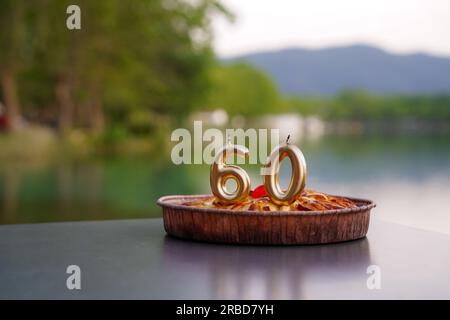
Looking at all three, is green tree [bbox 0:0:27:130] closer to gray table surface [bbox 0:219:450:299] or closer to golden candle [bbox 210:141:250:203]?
gray table surface [bbox 0:219:450:299]

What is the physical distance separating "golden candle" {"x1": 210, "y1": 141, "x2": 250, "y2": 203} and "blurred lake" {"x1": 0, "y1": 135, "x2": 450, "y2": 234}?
218 inches

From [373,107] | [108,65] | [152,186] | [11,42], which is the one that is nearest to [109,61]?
[108,65]

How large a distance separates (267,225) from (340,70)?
185 ft

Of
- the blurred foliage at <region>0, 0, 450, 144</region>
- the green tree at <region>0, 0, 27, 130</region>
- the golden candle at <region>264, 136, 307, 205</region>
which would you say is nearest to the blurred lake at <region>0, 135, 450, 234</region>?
the green tree at <region>0, 0, 27, 130</region>

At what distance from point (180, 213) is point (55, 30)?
18.0 metres

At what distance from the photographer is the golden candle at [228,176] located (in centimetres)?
352

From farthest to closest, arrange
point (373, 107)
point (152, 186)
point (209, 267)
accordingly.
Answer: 1. point (373, 107)
2. point (152, 186)
3. point (209, 267)

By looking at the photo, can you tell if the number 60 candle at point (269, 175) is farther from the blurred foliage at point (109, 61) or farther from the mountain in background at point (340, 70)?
the mountain in background at point (340, 70)

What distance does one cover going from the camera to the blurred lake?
11234mm

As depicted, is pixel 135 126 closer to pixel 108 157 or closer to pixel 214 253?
pixel 108 157

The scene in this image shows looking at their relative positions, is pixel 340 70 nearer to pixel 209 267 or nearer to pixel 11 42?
pixel 11 42

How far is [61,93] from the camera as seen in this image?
73.2ft

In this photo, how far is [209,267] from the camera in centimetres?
301

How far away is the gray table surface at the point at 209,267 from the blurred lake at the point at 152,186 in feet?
17.9
